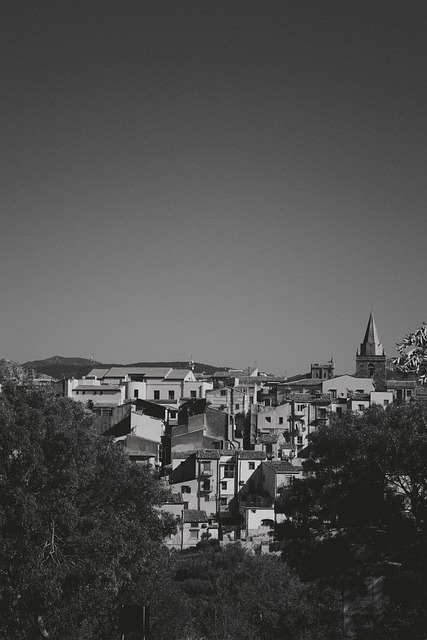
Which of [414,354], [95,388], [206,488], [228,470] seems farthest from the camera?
[95,388]

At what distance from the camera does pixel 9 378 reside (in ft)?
54.5

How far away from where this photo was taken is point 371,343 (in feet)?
297

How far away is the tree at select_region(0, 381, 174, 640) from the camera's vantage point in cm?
1306

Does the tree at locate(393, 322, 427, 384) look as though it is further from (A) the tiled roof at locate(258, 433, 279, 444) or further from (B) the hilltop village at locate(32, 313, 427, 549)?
(A) the tiled roof at locate(258, 433, 279, 444)

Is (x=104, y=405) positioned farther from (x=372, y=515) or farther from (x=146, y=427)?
(x=372, y=515)

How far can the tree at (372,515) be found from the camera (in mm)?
13000

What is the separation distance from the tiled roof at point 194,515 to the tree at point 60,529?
27714 mm

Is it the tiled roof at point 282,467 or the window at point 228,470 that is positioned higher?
the tiled roof at point 282,467

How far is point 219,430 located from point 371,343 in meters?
39.2

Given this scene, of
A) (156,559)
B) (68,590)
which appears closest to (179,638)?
(156,559)

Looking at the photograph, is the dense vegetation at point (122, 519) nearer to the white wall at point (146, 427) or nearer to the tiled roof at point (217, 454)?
the tiled roof at point (217, 454)

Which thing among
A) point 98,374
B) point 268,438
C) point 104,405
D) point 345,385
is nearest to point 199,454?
point 268,438

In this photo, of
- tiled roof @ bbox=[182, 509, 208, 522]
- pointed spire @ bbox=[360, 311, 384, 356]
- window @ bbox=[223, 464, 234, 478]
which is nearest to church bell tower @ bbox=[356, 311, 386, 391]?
pointed spire @ bbox=[360, 311, 384, 356]

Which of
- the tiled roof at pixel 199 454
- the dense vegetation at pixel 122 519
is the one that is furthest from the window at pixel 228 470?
the dense vegetation at pixel 122 519
